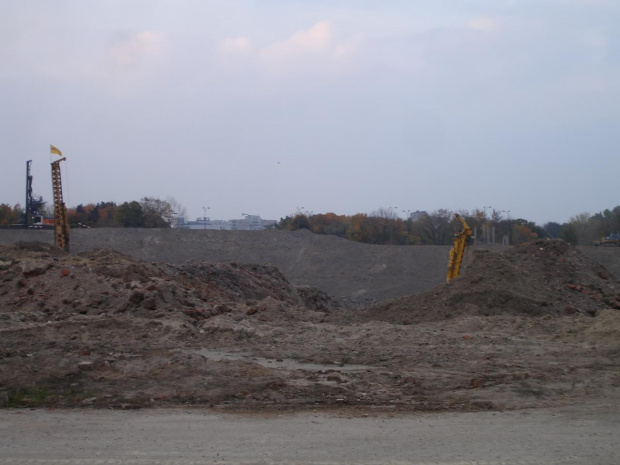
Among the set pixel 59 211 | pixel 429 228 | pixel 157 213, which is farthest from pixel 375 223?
pixel 59 211

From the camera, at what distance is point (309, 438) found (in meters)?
6.99

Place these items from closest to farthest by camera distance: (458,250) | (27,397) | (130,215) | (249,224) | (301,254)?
(27,397), (458,250), (301,254), (130,215), (249,224)

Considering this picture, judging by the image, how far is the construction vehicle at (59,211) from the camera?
34688 mm

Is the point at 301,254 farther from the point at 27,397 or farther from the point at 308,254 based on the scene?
the point at 27,397

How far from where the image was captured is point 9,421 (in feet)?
25.4

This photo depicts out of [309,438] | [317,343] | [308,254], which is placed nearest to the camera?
[309,438]

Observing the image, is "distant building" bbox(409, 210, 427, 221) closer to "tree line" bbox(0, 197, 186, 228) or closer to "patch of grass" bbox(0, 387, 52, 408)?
"tree line" bbox(0, 197, 186, 228)

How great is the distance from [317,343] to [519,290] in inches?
312

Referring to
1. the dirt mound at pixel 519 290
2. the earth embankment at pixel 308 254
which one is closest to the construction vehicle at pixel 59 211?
the earth embankment at pixel 308 254

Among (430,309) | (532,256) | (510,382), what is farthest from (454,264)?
(510,382)

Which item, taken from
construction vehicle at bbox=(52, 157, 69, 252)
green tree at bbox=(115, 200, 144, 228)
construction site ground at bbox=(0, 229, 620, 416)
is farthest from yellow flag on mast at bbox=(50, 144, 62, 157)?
green tree at bbox=(115, 200, 144, 228)

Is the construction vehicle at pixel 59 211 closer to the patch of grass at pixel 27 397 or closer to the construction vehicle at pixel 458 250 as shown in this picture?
the construction vehicle at pixel 458 250

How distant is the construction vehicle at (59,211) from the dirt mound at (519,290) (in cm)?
2206

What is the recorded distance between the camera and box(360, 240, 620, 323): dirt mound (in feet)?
59.5
